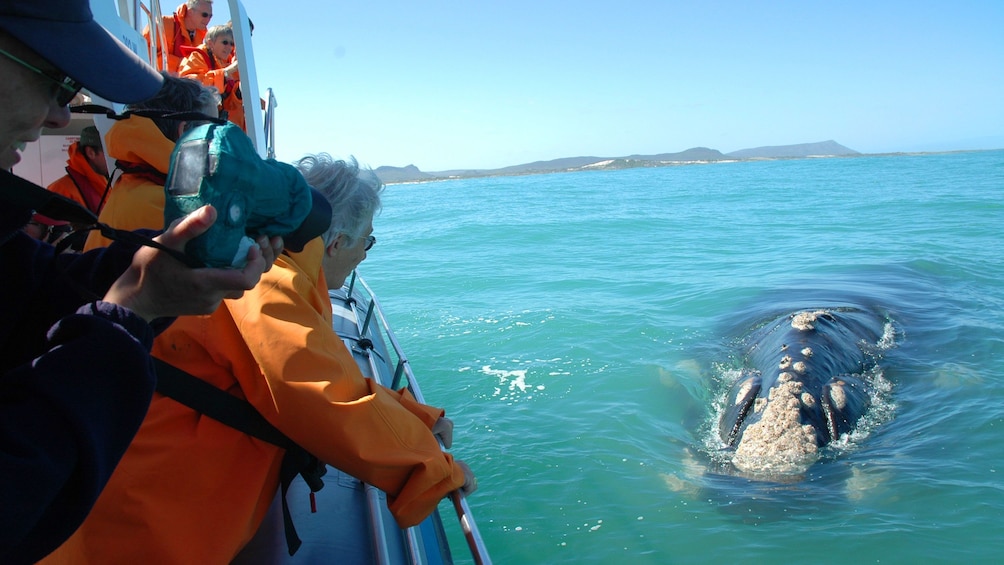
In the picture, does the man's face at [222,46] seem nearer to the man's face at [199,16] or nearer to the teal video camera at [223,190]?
the man's face at [199,16]

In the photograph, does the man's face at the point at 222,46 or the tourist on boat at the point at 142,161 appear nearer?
the tourist on boat at the point at 142,161

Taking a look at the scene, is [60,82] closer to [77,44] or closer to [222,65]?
[77,44]

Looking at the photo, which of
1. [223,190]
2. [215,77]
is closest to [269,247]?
[223,190]

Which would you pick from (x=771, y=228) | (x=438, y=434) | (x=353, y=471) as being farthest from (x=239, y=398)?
(x=771, y=228)

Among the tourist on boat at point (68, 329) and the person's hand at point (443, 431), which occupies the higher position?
the tourist on boat at point (68, 329)

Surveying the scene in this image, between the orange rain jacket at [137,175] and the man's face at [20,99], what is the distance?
162 cm

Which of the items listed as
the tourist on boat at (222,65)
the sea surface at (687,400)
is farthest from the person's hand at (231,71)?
the sea surface at (687,400)

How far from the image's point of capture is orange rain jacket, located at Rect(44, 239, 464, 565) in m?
1.87

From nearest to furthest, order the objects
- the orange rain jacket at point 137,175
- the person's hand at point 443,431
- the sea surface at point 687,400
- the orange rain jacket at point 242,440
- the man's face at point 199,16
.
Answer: the orange rain jacket at point 242,440
the orange rain jacket at point 137,175
the person's hand at point 443,431
the sea surface at point 687,400
the man's face at point 199,16

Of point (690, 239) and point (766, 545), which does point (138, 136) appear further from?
point (690, 239)

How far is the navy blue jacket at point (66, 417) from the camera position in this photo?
103cm

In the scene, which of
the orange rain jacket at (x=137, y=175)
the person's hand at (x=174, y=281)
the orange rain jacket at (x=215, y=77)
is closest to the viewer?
the person's hand at (x=174, y=281)

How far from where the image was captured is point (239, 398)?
80.0 inches

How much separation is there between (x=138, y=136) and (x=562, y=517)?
14.3 ft
